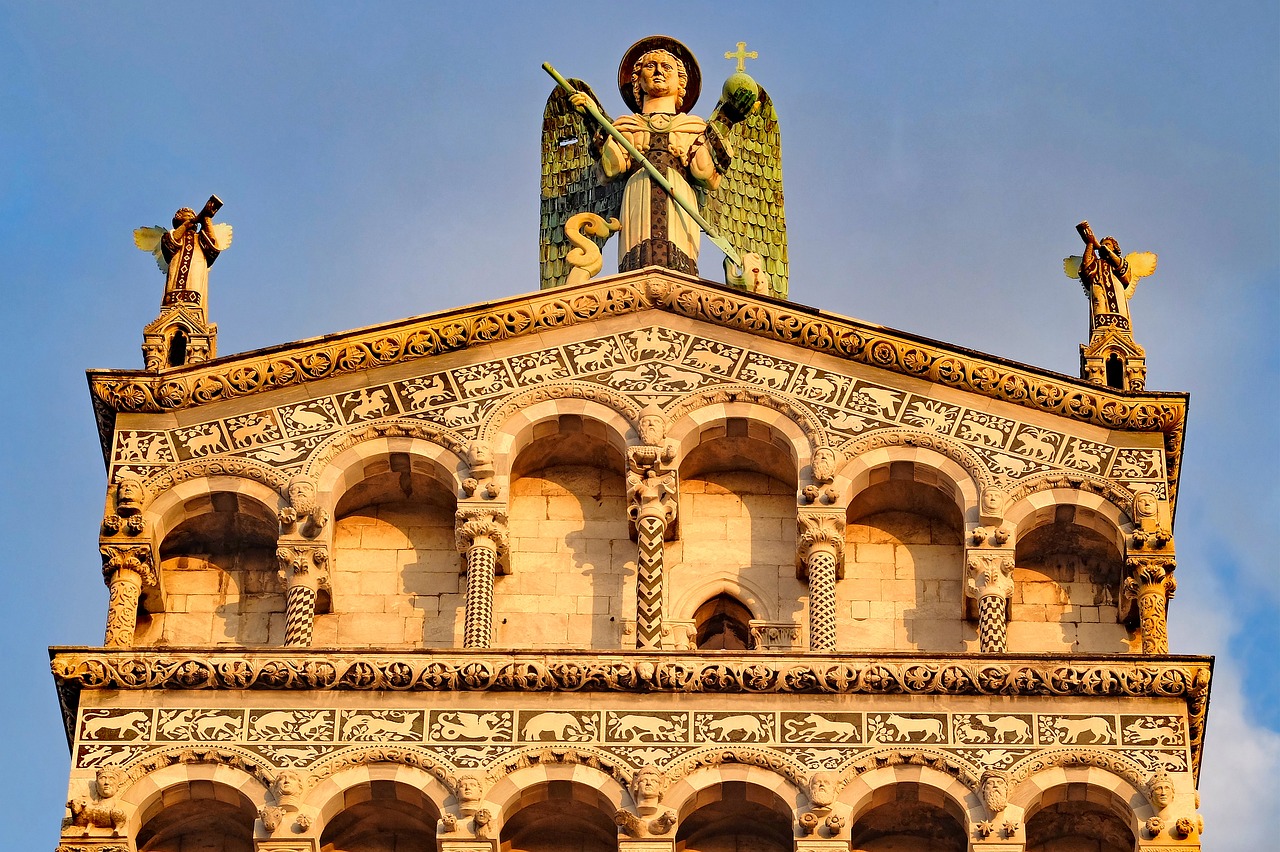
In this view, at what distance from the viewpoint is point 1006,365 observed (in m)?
29.1

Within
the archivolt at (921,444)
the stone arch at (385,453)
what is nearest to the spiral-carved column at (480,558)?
the stone arch at (385,453)

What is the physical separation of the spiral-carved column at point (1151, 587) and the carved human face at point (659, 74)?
20.6 ft

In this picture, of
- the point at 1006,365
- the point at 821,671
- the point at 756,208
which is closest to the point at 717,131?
the point at 756,208

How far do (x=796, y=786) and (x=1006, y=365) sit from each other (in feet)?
13.3

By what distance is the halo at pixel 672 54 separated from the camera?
3225 cm

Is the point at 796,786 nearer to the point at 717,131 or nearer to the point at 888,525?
the point at 888,525

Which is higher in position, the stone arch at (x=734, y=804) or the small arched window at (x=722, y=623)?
the small arched window at (x=722, y=623)

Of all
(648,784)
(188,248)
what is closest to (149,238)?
(188,248)

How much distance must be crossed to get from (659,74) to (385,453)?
4.92m

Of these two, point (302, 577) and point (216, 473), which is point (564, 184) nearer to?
point (216, 473)

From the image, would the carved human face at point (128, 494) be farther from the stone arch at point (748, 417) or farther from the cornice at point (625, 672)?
the stone arch at point (748, 417)

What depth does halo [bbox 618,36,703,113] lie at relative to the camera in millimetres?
32250

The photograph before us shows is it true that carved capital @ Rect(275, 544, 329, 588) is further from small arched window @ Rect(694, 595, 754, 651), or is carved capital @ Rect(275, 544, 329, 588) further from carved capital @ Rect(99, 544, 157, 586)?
small arched window @ Rect(694, 595, 754, 651)

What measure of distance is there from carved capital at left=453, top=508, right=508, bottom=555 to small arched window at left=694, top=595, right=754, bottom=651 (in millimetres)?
1501
